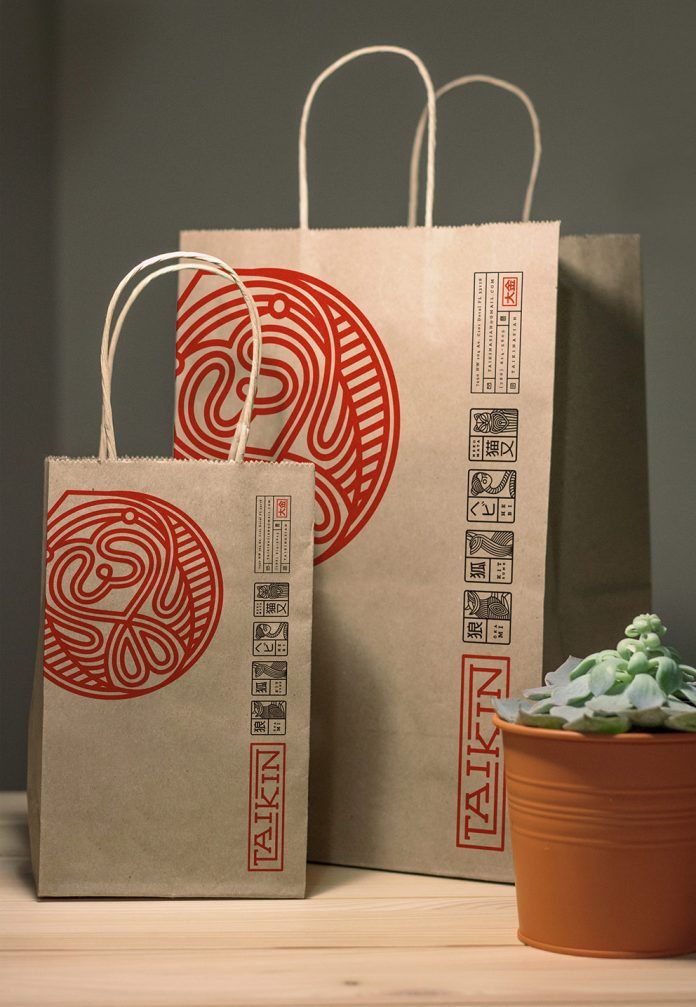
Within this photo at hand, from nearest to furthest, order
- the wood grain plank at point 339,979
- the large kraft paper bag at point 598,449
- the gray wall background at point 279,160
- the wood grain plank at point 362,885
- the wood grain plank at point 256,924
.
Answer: the wood grain plank at point 339,979 < the wood grain plank at point 256,924 < the wood grain plank at point 362,885 < the large kraft paper bag at point 598,449 < the gray wall background at point 279,160

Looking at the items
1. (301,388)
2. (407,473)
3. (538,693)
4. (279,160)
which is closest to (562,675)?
(538,693)

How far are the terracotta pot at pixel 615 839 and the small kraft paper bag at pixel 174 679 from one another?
219 millimetres

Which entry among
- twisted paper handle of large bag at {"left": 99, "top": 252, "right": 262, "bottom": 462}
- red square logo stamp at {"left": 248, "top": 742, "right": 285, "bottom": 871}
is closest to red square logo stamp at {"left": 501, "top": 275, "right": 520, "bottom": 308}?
twisted paper handle of large bag at {"left": 99, "top": 252, "right": 262, "bottom": 462}

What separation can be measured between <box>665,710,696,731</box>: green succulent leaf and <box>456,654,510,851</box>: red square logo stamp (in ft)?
0.70

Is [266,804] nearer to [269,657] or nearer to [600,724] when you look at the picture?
[269,657]

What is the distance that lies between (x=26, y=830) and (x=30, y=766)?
146 millimetres

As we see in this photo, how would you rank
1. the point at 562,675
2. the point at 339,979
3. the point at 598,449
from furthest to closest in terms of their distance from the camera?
1. the point at 598,449
2. the point at 562,675
3. the point at 339,979

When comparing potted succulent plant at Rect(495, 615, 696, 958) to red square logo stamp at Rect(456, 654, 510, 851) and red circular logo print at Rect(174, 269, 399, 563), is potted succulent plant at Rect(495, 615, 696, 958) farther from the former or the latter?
red circular logo print at Rect(174, 269, 399, 563)

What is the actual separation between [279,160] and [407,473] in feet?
1.72

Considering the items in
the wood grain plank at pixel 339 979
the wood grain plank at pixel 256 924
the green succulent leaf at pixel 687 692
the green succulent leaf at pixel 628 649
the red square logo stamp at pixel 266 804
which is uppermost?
the green succulent leaf at pixel 628 649

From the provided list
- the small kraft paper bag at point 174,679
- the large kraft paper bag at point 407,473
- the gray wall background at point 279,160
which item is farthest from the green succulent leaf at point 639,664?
the gray wall background at point 279,160

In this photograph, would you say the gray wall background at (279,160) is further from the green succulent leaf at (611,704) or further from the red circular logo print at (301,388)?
the green succulent leaf at (611,704)

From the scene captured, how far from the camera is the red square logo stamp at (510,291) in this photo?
999mm

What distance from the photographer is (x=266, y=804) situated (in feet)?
3.14
